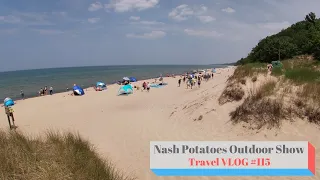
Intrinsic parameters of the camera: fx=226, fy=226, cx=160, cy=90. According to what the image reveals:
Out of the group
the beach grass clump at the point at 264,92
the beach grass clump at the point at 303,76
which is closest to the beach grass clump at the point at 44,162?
the beach grass clump at the point at 264,92

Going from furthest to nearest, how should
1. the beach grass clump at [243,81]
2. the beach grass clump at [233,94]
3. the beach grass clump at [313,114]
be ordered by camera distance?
1. the beach grass clump at [243,81]
2. the beach grass clump at [233,94]
3. the beach grass clump at [313,114]

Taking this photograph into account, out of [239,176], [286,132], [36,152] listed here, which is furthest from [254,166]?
[36,152]

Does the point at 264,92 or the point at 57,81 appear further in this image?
the point at 57,81


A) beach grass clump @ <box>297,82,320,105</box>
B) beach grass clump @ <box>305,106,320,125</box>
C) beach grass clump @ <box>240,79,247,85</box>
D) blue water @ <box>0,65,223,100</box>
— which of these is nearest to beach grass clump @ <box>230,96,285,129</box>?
beach grass clump @ <box>305,106,320,125</box>

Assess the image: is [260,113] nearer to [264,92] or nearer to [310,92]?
[264,92]

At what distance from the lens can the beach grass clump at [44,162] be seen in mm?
3393

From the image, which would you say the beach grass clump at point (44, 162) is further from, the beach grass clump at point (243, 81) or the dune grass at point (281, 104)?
the beach grass clump at point (243, 81)

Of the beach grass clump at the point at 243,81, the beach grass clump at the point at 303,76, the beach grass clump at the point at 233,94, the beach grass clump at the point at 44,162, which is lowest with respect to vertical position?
the beach grass clump at the point at 44,162

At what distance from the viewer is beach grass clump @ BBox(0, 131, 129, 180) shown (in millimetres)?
3393

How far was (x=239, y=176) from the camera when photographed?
4.97 meters

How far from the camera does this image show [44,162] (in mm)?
3758

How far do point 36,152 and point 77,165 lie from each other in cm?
97

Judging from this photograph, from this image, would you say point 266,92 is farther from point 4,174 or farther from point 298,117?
point 4,174

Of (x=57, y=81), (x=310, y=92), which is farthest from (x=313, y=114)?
(x=57, y=81)
